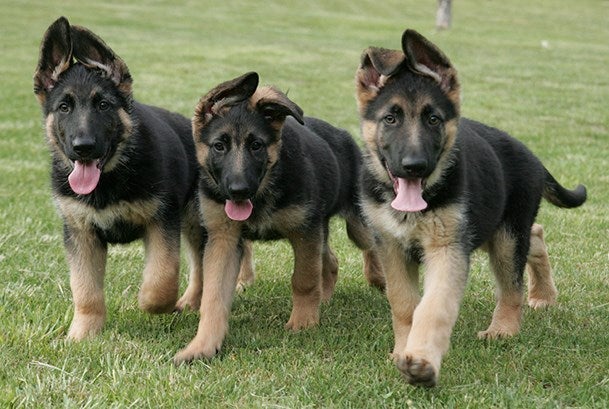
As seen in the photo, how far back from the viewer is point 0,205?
9.42 m

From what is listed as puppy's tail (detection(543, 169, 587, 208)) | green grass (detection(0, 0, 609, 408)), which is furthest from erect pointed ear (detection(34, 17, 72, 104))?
puppy's tail (detection(543, 169, 587, 208))

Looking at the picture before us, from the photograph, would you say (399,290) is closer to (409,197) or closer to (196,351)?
(409,197)

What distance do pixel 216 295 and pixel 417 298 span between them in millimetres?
1169

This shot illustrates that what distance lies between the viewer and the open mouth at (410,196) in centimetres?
482

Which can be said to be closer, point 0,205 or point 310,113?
point 0,205

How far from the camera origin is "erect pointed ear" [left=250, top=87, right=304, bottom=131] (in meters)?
5.51

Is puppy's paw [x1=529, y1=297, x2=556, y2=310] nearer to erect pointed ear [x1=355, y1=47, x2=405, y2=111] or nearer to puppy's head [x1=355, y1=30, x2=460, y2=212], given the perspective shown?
puppy's head [x1=355, y1=30, x2=460, y2=212]

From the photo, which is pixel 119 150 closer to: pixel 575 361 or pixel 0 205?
pixel 575 361

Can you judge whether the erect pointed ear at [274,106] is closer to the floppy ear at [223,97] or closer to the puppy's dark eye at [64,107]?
the floppy ear at [223,97]

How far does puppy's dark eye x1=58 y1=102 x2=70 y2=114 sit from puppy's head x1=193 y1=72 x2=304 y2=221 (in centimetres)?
76

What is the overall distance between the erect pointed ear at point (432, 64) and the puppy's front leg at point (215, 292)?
1508 mm

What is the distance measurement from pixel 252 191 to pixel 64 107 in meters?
1.23

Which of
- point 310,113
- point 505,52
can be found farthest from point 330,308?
point 505,52

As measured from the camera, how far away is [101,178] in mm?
5527
